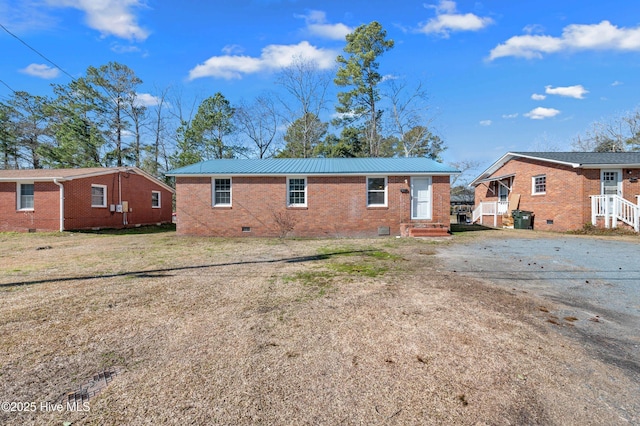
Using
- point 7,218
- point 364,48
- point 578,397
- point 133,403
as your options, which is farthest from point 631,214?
point 7,218

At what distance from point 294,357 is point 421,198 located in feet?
40.3

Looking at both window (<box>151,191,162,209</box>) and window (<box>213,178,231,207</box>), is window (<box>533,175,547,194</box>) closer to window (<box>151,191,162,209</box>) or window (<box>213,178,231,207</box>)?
window (<box>213,178,231,207</box>)

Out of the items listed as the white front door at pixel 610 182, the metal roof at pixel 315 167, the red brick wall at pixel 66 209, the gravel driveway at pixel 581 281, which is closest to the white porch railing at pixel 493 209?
the white front door at pixel 610 182

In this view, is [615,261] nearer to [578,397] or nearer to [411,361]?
[578,397]

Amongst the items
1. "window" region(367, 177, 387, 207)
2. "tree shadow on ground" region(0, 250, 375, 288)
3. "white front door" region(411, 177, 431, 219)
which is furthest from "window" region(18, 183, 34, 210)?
"white front door" region(411, 177, 431, 219)

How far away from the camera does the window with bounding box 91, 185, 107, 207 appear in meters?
16.8

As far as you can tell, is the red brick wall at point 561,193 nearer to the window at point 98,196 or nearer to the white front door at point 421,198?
the white front door at point 421,198

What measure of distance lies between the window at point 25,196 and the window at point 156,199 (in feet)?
22.0

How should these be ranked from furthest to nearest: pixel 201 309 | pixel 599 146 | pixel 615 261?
pixel 599 146
pixel 615 261
pixel 201 309

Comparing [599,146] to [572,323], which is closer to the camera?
[572,323]

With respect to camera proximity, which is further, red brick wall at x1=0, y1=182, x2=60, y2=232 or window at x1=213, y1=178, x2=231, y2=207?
red brick wall at x1=0, y1=182, x2=60, y2=232

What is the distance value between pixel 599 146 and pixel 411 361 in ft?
145

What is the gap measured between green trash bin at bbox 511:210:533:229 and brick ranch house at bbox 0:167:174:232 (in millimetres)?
23104

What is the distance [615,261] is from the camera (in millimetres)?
7270
